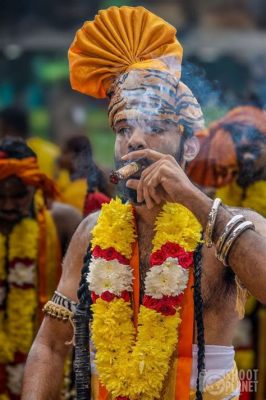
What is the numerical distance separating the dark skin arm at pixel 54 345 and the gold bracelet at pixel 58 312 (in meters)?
0.03

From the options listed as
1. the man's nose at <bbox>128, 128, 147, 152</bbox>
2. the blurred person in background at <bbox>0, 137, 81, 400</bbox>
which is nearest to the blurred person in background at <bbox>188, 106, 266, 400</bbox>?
the blurred person in background at <bbox>0, 137, 81, 400</bbox>

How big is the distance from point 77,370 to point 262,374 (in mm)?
3040

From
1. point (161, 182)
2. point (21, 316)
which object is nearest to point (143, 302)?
point (161, 182)

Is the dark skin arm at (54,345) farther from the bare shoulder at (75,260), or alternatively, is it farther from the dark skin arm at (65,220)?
the dark skin arm at (65,220)

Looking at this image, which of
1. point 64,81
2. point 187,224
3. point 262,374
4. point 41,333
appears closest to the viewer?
point 187,224

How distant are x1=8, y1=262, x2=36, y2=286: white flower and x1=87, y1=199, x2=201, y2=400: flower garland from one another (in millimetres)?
2521

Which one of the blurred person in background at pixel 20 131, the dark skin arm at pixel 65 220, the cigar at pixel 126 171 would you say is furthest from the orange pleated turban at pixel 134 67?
the blurred person in background at pixel 20 131

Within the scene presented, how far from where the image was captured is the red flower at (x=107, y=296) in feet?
11.9

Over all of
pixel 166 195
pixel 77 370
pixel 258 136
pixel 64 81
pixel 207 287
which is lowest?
pixel 77 370

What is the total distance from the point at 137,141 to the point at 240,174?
280 centimetres

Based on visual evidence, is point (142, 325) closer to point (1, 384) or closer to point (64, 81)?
point (1, 384)

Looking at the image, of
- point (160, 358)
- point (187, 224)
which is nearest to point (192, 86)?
point (187, 224)

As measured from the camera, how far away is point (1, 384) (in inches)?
247

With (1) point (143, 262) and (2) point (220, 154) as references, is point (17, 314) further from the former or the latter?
(1) point (143, 262)
